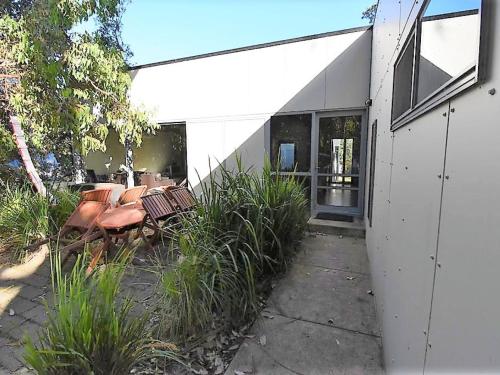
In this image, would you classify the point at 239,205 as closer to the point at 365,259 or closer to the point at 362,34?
the point at 365,259

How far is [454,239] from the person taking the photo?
2.73ft

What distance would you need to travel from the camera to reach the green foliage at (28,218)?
4145 millimetres

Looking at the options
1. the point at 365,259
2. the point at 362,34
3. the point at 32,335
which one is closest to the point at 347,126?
the point at 362,34

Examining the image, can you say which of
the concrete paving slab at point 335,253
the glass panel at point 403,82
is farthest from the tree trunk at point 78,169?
the glass panel at point 403,82

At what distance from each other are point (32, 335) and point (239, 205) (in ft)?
6.96

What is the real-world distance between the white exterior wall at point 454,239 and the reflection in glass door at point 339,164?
13.0 ft

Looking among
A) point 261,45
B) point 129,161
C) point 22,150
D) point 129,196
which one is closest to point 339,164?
point 261,45

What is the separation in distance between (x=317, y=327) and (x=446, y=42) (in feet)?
7.09

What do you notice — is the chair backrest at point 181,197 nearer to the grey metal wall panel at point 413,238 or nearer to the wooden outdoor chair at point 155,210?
the wooden outdoor chair at point 155,210

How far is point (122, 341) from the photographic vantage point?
5.48ft

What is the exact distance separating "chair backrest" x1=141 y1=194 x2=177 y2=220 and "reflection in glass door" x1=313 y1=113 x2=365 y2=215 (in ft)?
9.84

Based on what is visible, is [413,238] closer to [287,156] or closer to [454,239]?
[454,239]

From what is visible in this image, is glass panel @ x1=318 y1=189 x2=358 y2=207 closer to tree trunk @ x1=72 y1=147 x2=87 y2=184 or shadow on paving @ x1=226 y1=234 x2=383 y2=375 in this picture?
shadow on paving @ x1=226 y1=234 x2=383 y2=375

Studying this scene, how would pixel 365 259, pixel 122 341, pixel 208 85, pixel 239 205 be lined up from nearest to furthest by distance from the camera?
pixel 122 341 < pixel 239 205 < pixel 365 259 < pixel 208 85
